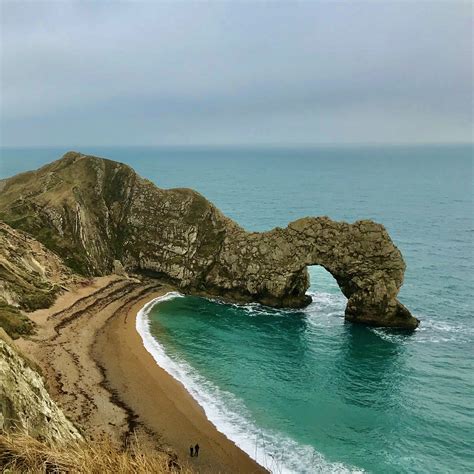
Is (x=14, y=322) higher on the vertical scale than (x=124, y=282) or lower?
lower

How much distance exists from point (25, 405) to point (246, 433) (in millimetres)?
20619

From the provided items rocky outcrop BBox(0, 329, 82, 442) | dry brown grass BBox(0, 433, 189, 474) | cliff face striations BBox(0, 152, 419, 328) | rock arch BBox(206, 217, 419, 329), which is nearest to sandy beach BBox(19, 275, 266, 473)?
rocky outcrop BBox(0, 329, 82, 442)

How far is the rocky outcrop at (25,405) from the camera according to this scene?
19469mm

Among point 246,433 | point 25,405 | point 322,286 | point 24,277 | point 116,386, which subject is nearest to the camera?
point 25,405

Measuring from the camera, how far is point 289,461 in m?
33.5

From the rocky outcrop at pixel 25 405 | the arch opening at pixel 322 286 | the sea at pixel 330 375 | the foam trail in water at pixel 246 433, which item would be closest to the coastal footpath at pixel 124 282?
the rocky outcrop at pixel 25 405

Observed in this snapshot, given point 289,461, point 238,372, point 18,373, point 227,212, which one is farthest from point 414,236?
point 18,373

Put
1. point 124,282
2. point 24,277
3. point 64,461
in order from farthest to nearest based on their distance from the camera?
1. point 124,282
2. point 24,277
3. point 64,461

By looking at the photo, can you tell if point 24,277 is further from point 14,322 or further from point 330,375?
point 330,375

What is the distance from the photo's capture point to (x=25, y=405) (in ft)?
69.1

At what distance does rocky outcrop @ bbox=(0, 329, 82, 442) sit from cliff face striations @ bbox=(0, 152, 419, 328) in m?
47.8

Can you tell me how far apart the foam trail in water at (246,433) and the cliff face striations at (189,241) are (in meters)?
25.7

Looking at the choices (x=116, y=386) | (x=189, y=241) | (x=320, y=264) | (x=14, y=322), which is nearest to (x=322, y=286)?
(x=320, y=264)

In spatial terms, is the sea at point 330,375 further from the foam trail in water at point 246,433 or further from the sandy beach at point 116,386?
the sandy beach at point 116,386
